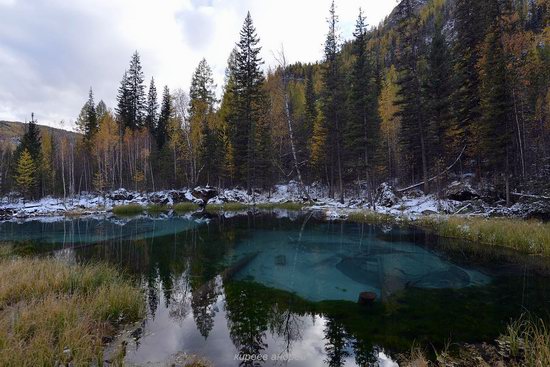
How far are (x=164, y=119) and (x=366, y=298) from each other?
55.9 meters

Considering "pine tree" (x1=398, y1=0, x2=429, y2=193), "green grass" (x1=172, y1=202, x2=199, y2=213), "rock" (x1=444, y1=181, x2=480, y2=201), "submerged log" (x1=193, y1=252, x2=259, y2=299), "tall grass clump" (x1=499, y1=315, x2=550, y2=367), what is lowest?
"submerged log" (x1=193, y1=252, x2=259, y2=299)

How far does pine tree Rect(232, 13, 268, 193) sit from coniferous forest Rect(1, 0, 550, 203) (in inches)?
7.0

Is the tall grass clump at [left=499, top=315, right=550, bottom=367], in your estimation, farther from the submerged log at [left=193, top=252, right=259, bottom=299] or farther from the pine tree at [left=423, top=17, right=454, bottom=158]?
the pine tree at [left=423, top=17, right=454, bottom=158]

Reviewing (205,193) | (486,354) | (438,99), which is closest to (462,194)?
(438,99)

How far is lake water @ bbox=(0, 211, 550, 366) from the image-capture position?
596 centimetres

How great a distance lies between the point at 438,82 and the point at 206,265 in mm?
28669

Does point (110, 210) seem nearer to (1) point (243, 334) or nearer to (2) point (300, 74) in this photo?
(1) point (243, 334)

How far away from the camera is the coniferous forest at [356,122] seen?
75.5 feet

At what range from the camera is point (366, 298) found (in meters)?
8.34

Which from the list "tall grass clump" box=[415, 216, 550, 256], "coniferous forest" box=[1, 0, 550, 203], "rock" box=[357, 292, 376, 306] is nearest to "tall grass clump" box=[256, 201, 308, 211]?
"coniferous forest" box=[1, 0, 550, 203]

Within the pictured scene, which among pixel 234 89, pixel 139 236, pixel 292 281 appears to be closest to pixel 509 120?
pixel 292 281

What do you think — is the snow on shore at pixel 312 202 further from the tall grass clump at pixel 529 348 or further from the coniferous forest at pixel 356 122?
the tall grass clump at pixel 529 348

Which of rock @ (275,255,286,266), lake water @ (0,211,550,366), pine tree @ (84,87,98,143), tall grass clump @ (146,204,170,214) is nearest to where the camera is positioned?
lake water @ (0,211,550,366)

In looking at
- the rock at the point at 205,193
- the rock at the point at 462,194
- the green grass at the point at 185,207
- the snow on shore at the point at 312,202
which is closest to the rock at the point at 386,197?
the snow on shore at the point at 312,202
